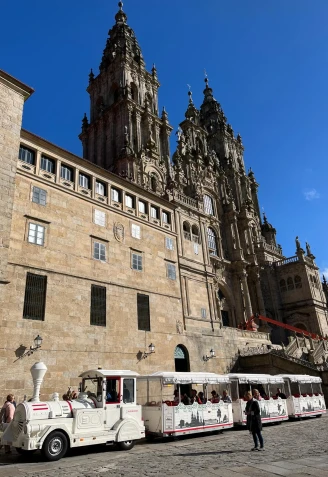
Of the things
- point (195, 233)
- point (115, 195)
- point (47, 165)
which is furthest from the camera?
point (195, 233)

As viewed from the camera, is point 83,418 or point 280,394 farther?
point 280,394

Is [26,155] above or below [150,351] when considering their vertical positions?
above

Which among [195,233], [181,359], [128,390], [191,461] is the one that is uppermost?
[195,233]

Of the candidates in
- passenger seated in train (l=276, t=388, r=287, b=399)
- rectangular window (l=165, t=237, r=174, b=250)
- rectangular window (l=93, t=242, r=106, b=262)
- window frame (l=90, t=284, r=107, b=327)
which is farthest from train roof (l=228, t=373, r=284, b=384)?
rectangular window (l=165, t=237, r=174, b=250)

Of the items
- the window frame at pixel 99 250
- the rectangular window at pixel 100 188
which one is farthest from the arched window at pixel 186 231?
the window frame at pixel 99 250

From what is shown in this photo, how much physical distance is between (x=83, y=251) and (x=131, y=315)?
16.2 ft

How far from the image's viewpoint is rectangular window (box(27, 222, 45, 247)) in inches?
712

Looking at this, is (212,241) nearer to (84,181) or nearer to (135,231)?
(135,231)

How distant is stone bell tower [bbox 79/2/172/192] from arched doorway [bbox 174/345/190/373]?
18169 mm

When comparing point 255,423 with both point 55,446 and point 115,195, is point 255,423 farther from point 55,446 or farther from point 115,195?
point 115,195

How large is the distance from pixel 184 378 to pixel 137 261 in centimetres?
1003

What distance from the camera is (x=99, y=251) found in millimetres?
21328

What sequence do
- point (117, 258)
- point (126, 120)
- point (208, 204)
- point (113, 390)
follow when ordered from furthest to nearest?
point (208, 204)
point (126, 120)
point (117, 258)
point (113, 390)

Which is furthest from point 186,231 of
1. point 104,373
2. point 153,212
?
point 104,373
